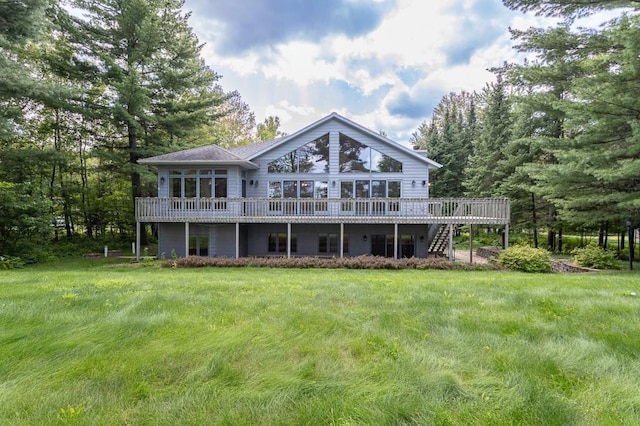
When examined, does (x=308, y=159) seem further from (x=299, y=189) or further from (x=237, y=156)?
(x=237, y=156)

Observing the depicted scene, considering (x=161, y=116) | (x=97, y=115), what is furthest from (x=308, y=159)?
(x=97, y=115)

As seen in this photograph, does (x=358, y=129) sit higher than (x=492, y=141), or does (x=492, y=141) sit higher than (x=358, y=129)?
(x=492, y=141)

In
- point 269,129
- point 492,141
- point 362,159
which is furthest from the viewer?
point 269,129

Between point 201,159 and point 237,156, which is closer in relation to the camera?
point 201,159

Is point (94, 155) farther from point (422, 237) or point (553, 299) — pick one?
point (553, 299)

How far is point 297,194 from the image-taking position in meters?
16.5

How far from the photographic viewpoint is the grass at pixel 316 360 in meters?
2.55

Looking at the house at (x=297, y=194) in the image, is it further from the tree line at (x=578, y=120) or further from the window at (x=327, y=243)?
the tree line at (x=578, y=120)

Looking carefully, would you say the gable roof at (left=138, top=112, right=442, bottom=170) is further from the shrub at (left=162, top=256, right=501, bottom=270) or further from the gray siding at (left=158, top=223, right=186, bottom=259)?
the shrub at (left=162, top=256, right=501, bottom=270)

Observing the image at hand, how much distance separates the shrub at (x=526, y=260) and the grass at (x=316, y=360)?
22.7ft

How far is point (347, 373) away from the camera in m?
3.13

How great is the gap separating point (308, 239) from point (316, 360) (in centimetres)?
1291

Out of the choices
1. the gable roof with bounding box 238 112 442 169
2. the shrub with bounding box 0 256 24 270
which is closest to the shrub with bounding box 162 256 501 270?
the gable roof with bounding box 238 112 442 169

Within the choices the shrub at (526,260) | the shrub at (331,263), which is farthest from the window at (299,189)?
the shrub at (526,260)
